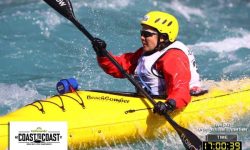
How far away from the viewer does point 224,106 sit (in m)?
6.98

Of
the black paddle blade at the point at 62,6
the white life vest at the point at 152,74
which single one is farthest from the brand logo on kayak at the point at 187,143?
the black paddle blade at the point at 62,6

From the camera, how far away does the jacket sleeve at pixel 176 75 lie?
6.41 metres

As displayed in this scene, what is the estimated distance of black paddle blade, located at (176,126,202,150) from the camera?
20.7ft

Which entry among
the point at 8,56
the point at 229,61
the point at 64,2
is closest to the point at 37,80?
the point at 8,56

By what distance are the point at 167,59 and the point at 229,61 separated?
4158mm

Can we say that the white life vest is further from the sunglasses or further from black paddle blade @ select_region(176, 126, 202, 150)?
black paddle blade @ select_region(176, 126, 202, 150)

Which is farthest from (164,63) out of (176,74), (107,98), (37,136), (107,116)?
(37,136)

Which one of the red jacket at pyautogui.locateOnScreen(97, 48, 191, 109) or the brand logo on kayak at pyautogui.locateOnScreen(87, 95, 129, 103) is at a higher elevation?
the red jacket at pyautogui.locateOnScreen(97, 48, 191, 109)

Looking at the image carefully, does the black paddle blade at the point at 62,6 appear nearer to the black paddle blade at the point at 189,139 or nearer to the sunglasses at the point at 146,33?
the sunglasses at the point at 146,33

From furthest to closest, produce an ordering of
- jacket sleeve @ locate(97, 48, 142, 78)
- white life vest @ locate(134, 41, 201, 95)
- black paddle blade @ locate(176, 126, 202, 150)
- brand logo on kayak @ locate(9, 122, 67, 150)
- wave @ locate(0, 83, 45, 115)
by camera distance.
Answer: wave @ locate(0, 83, 45, 115)
jacket sleeve @ locate(97, 48, 142, 78)
white life vest @ locate(134, 41, 201, 95)
black paddle blade @ locate(176, 126, 202, 150)
brand logo on kayak @ locate(9, 122, 67, 150)

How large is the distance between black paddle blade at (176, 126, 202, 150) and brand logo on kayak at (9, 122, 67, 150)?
1090 mm

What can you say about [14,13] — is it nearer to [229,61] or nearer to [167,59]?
[229,61]

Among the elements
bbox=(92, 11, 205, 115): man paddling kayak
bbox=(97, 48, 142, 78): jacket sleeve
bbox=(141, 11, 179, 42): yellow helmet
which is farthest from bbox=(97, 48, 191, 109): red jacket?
bbox=(97, 48, 142, 78): jacket sleeve

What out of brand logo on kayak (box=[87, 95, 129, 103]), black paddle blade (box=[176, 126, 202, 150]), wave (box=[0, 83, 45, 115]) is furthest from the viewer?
wave (box=[0, 83, 45, 115])
